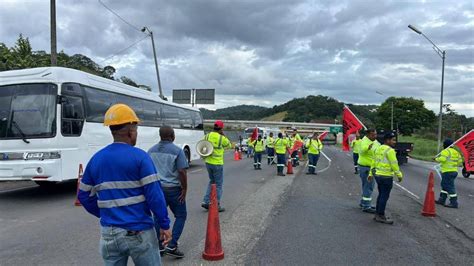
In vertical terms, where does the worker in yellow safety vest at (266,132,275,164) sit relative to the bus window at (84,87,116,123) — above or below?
below

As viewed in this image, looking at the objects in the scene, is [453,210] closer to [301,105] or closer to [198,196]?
[198,196]

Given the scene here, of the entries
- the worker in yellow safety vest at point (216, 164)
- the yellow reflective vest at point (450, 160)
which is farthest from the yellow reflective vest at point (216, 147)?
the yellow reflective vest at point (450, 160)

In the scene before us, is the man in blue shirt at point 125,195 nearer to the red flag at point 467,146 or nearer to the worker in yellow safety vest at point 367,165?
the worker in yellow safety vest at point 367,165

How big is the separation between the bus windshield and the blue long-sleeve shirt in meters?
8.55

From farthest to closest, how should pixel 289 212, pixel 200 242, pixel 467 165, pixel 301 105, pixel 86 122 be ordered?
1. pixel 301 105
2. pixel 467 165
3. pixel 86 122
4. pixel 289 212
5. pixel 200 242

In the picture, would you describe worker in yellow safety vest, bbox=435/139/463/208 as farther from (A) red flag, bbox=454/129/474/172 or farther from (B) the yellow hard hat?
(B) the yellow hard hat

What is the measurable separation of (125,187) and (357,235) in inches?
206

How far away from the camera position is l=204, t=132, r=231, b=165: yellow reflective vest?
9.27 m

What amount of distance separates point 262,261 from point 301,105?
468ft

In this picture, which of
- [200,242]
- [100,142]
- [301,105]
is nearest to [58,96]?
[100,142]

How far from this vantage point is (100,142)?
13.0 meters

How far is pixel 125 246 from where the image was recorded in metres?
3.21

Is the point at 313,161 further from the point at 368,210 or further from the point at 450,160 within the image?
the point at 368,210

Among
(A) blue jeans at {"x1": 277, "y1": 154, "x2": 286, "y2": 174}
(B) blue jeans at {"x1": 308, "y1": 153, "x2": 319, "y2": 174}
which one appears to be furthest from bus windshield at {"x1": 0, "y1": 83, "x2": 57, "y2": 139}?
(B) blue jeans at {"x1": 308, "y1": 153, "x2": 319, "y2": 174}
